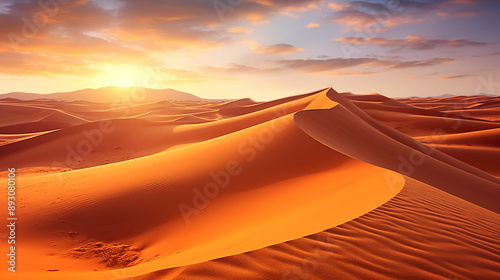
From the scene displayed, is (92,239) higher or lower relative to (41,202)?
lower

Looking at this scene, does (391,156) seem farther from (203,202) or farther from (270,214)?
(203,202)

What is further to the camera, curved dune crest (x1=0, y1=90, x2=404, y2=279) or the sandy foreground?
curved dune crest (x1=0, y1=90, x2=404, y2=279)

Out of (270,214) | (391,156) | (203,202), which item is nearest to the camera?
(270,214)

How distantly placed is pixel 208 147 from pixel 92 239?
5.48 meters

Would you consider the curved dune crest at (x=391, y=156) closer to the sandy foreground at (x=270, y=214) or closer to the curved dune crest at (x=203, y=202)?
the sandy foreground at (x=270, y=214)

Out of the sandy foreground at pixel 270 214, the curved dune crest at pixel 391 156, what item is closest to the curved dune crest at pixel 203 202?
the sandy foreground at pixel 270 214

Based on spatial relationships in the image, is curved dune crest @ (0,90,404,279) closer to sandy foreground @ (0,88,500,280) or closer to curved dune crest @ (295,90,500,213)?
sandy foreground @ (0,88,500,280)

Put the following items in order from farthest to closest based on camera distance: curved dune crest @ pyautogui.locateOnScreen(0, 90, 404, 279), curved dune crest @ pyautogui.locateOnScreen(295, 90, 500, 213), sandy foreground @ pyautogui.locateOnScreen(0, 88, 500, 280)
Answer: curved dune crest @ pyautogui.locateOnScreen(295, 90, 500, 213) → curved dune crest @ pyautogui.locateOnScreen(0, 90, 404, 279) → sandy foreground @ pyautogui.locateOnScreen(0, 88, 500, 280)

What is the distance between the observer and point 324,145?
24.7 ft

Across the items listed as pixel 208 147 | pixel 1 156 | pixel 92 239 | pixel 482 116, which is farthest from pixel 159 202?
pixel 482 116

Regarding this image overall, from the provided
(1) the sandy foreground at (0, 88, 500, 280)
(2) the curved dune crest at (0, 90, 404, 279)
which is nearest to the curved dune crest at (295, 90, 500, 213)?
(1) the sandy foreground at (0, 88, 500, 280)

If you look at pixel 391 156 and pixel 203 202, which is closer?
pixel 203 202

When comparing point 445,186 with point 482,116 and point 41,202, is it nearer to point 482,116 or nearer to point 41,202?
point 41,202

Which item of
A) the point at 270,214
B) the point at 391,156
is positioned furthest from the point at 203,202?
the point at 391,156
